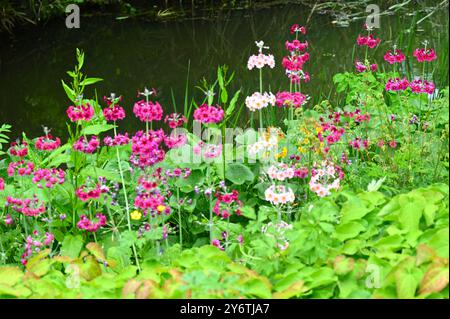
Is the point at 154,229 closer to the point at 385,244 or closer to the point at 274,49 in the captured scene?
the point at 385,244

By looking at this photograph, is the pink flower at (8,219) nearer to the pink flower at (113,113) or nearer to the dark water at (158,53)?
the pink flower at (113,113)

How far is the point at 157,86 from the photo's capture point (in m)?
7.85

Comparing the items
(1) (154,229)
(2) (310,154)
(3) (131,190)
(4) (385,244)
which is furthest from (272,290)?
(3) (131,190)

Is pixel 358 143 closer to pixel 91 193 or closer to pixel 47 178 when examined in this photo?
pixel 91 193

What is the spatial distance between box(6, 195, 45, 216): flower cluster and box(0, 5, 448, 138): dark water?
3.19 m

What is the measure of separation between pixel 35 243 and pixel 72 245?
0.47 feet

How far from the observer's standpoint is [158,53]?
367 inches

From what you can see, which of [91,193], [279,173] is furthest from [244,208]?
[91,193]

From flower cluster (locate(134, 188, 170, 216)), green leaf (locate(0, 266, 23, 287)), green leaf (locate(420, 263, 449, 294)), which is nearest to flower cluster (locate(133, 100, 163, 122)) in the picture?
flower cluster (locate(134, 188, 170, 216))

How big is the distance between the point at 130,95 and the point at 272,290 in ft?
18.0

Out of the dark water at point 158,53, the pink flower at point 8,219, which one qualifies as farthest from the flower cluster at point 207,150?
the dark water at point 158,53

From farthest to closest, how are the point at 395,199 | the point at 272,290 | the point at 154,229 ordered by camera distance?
the point at 154,229 → the point at 395,199 → the point at 272,290

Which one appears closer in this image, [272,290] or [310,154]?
[272,290]

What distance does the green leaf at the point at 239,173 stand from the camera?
3.18 meters
